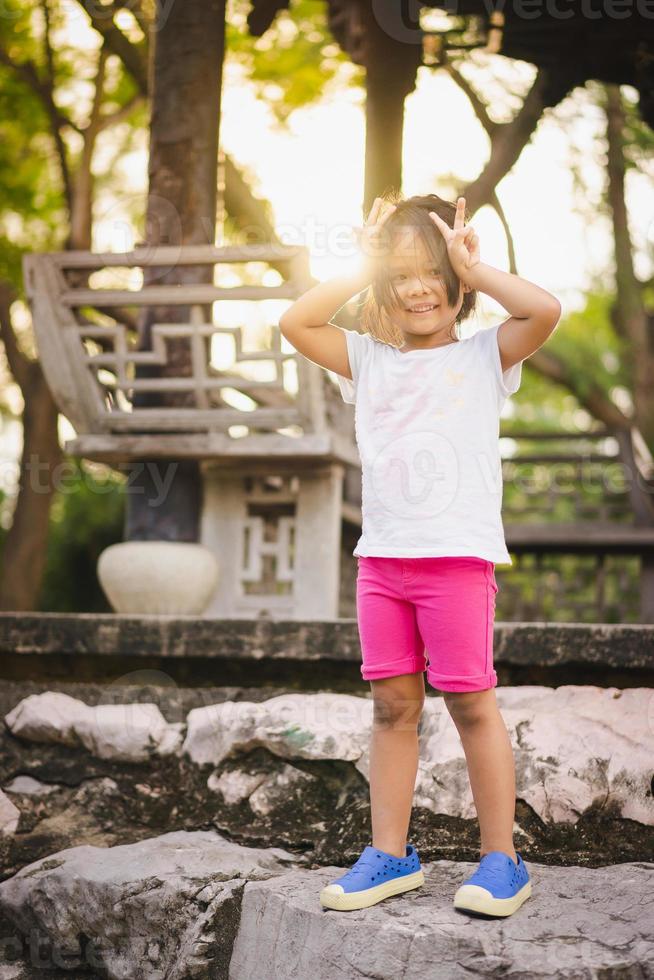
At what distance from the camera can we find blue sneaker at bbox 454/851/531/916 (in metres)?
1.97

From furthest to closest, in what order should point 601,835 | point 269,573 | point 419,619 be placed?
point 269,573 → point 601,835 → point 419,619

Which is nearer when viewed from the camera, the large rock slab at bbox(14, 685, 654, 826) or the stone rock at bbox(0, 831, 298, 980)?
the stone rock at bbox(0, 831, 298, 980)

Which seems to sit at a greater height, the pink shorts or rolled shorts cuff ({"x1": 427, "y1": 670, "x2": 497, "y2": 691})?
the pink shorts

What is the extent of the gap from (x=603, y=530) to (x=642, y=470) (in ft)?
1.77

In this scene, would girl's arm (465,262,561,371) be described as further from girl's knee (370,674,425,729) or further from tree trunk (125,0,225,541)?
tree trunk (125,0,225,541)

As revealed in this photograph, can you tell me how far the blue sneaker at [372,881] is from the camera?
6.68 feet

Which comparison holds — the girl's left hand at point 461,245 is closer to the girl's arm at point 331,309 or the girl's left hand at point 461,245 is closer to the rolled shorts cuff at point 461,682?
the girl's arm at point 331,309

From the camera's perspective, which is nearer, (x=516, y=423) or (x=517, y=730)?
(x=517, y=730)

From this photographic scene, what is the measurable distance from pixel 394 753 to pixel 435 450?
0.68 meters

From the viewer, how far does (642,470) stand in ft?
24.5

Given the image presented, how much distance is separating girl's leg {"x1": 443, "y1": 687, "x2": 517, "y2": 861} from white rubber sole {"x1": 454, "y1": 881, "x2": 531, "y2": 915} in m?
0.14

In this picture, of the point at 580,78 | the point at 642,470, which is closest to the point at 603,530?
the point at 642,470

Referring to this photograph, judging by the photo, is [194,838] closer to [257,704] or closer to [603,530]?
[257,704]

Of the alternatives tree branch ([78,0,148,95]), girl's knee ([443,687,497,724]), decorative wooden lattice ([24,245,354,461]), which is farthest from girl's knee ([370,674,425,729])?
tree branch ([78,0,148,95])
